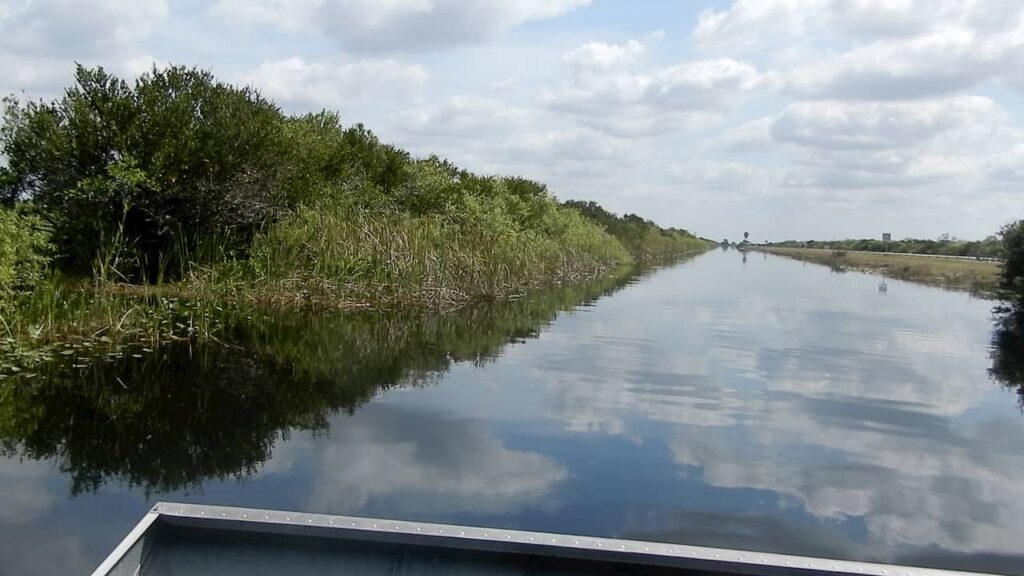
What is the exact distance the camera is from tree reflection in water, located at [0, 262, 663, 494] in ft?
21.9

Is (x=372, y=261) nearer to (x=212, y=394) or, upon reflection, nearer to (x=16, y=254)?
(x=16, y=254)

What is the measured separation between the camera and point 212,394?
898cm

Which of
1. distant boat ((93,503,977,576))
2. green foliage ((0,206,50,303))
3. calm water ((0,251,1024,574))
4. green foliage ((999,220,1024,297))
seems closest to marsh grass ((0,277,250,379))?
green foliage ((0,206,50,303))

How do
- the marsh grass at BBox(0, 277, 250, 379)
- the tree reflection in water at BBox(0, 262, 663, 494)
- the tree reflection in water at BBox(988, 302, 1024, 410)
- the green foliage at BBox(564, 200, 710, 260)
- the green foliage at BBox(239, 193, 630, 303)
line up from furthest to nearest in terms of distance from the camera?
the green foliage at BBox(564, 200, 710, 260) < the green foliage at BBox(239, 193, 630, 303) < the tree reflection in water at BBox(988, 302, 1024, 410) < the marsh grass at BBox(0, 277, 250, 379) < the tree reflection in water at BBox(0, 262, 663, 494)

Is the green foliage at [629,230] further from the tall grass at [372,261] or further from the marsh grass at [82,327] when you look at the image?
the marsh grass at [82,327]

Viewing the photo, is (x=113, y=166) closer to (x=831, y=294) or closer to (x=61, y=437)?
(x=61, y=437)

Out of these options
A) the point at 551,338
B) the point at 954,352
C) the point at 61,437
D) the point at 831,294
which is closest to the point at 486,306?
the point at 551,338

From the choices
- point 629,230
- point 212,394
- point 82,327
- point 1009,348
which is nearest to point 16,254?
point 82,327

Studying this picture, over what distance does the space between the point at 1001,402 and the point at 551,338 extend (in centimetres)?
741

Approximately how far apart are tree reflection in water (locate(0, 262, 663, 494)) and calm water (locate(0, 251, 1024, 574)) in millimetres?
39

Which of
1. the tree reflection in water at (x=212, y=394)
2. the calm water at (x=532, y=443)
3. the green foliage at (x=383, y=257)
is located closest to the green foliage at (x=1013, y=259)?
the calm water at (x=532, y=443)

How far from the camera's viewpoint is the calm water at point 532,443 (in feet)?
18.8

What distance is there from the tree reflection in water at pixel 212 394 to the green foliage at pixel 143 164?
4.02m

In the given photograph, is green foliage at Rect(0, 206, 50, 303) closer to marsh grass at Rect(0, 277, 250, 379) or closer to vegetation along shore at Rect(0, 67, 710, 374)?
marsh grass at Rect(0, 277, 250, 379)
